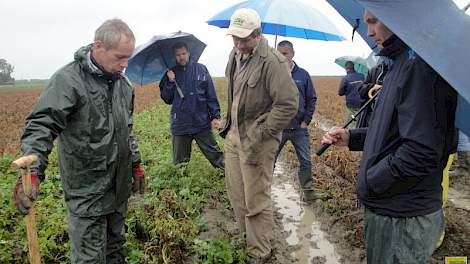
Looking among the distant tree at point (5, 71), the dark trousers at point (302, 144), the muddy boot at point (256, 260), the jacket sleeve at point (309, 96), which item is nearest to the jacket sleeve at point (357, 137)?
the muddy boot at point (256, 260)

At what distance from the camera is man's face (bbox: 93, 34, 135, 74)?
244cm

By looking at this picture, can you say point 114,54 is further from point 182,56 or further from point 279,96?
point 182,56

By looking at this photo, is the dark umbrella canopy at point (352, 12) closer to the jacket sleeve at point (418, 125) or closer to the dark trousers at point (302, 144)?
the jacket sleeve at point (418, 125)

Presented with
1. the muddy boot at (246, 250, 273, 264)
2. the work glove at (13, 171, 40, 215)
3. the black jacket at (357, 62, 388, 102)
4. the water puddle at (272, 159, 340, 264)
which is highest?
the black jacket at (357, 62, 388, 102)

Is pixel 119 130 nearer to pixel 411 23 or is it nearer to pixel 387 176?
pixel 387 176

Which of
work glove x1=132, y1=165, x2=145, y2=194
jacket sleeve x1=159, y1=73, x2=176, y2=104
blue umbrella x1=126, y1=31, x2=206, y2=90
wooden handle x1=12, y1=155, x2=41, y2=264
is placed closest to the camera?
wooden handle x1=12, y1=155, x2=41, y2=264

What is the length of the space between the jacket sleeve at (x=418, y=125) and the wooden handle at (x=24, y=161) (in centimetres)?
193

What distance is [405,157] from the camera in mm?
1851

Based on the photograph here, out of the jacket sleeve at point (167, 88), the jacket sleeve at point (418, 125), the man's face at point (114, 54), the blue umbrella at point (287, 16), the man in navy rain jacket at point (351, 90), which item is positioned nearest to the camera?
the jacket sleeve at point (418, 125)

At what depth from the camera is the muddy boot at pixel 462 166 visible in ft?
20.9

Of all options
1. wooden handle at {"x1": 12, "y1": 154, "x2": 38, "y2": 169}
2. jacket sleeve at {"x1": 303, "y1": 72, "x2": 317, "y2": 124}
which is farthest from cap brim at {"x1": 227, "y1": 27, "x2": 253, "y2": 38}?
jacket sleeve at {"x1": 303, "y1": 72, "x2": 317, "y2": 124}

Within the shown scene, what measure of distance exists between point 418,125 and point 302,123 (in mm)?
3430

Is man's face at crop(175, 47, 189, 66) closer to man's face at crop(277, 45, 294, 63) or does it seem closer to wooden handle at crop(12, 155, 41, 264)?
man's face at crop(277, 45, 294, 63)

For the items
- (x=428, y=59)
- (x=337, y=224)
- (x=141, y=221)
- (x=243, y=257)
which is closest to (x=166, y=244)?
(x=141, y=221)
